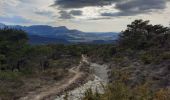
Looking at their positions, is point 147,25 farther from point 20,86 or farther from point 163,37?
point 20,86

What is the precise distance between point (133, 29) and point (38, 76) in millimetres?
75959

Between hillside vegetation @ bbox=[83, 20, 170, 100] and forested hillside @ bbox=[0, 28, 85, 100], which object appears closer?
hillside vegetation @ bbox=[83, 20, 170, 100]

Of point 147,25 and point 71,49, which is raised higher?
point 147,25

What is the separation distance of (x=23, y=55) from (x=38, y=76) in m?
18.2

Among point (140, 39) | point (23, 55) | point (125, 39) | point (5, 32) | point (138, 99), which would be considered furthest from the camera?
point (125, 39)

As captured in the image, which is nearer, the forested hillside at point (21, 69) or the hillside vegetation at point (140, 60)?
the hillside vegetation at point (140, 60)

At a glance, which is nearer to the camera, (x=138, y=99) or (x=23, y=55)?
(x=138, y=99)

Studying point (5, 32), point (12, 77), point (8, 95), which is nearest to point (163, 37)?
point (5, 32)

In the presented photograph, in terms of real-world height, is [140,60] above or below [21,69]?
above

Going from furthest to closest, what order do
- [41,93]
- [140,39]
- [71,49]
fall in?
[71,49], [140,39], [41,93]

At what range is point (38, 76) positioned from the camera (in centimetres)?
6106

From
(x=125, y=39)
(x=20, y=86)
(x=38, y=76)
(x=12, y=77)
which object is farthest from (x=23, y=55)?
(x=125, y=39)

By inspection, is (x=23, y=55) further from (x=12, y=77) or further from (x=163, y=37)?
(x=163, y=37)

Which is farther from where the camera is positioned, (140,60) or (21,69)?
(140,60)
